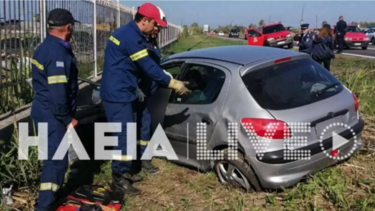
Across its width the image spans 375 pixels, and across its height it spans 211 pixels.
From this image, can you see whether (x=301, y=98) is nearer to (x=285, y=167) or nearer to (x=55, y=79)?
(x=285, y=167)

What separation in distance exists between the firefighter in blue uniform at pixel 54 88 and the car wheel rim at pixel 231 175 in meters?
1.59

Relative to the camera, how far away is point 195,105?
15.0 ft

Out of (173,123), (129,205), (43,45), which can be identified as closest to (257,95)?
(173,123)

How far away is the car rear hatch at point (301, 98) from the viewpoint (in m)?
3.97

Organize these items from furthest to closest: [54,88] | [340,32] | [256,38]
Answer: [256,38] → [340,32] → [54,88]

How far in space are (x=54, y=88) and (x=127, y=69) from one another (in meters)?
1.04

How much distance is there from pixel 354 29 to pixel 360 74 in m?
19.2

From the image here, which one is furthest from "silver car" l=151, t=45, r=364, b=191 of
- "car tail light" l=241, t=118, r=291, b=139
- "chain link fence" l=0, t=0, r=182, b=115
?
"chain link fence" l=0, t=0, r=182, b=115

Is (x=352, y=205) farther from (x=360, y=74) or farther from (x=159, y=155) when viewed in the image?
(x=360, y=74)

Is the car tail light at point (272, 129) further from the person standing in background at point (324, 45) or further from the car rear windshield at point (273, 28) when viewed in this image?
the car rear windshield at point (273, 28)

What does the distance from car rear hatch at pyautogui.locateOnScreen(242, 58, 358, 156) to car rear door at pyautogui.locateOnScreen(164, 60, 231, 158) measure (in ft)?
1.18

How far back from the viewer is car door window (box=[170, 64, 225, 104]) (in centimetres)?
445

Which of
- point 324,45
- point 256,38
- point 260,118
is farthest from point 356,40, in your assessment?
point 260,118

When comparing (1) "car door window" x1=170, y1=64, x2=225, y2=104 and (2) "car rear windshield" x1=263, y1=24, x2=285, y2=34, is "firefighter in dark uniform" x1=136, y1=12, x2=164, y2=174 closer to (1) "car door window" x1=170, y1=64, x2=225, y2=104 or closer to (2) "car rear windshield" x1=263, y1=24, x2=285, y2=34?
(1) "car door window" x1=170, y1=64, x2=225, y2=104
